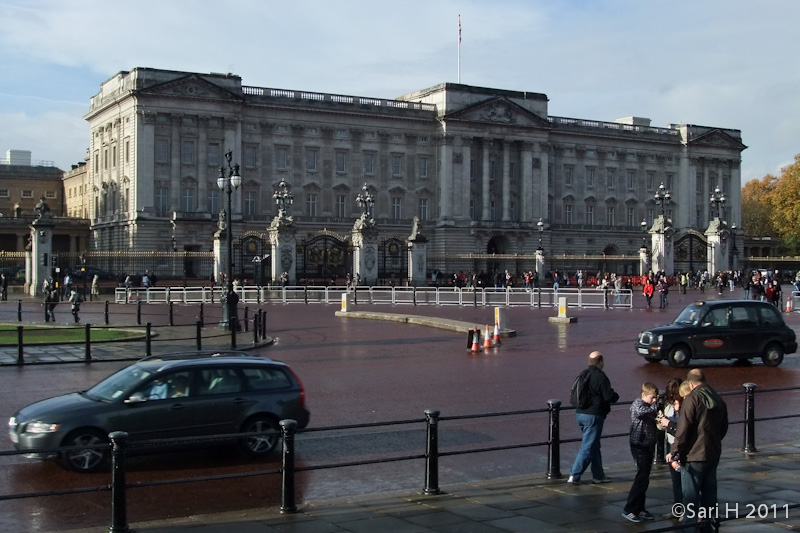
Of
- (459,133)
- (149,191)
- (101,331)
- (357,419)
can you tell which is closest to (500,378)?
(357,419)

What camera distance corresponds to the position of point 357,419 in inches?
572

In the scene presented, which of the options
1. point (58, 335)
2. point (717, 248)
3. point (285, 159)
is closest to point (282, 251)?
point (58, 335)

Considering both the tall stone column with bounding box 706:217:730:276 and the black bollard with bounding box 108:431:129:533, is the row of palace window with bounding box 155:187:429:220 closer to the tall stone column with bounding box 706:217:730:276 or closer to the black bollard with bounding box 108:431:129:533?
the tall stone column with bounding box 706:217:730:276

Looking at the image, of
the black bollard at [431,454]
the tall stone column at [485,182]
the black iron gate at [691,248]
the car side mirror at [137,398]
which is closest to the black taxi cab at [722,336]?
the black bollard at [431,454]

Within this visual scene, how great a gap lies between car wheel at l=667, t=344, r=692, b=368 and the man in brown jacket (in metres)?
13.1

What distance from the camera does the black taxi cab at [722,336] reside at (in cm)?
2145

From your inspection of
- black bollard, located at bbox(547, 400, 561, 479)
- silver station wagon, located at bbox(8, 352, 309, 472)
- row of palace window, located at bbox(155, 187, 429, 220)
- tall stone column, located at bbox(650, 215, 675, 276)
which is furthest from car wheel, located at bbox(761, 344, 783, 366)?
row of palace window, located at bbox(155, 187, 429, 220)

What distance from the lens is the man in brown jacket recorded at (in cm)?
855

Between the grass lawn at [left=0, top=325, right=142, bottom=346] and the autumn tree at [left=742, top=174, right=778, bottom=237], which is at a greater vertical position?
the autumn tree at [left=742, top=174, right=778, bottom=237]

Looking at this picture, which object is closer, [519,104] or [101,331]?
[101,331]

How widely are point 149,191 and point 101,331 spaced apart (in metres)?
51.4

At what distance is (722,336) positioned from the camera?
21500 mm

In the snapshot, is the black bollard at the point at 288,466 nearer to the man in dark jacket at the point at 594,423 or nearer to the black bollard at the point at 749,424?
the man in dark jacket at the point at 594,423

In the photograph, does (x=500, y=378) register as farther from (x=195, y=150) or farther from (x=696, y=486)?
(x=195, y=150)
